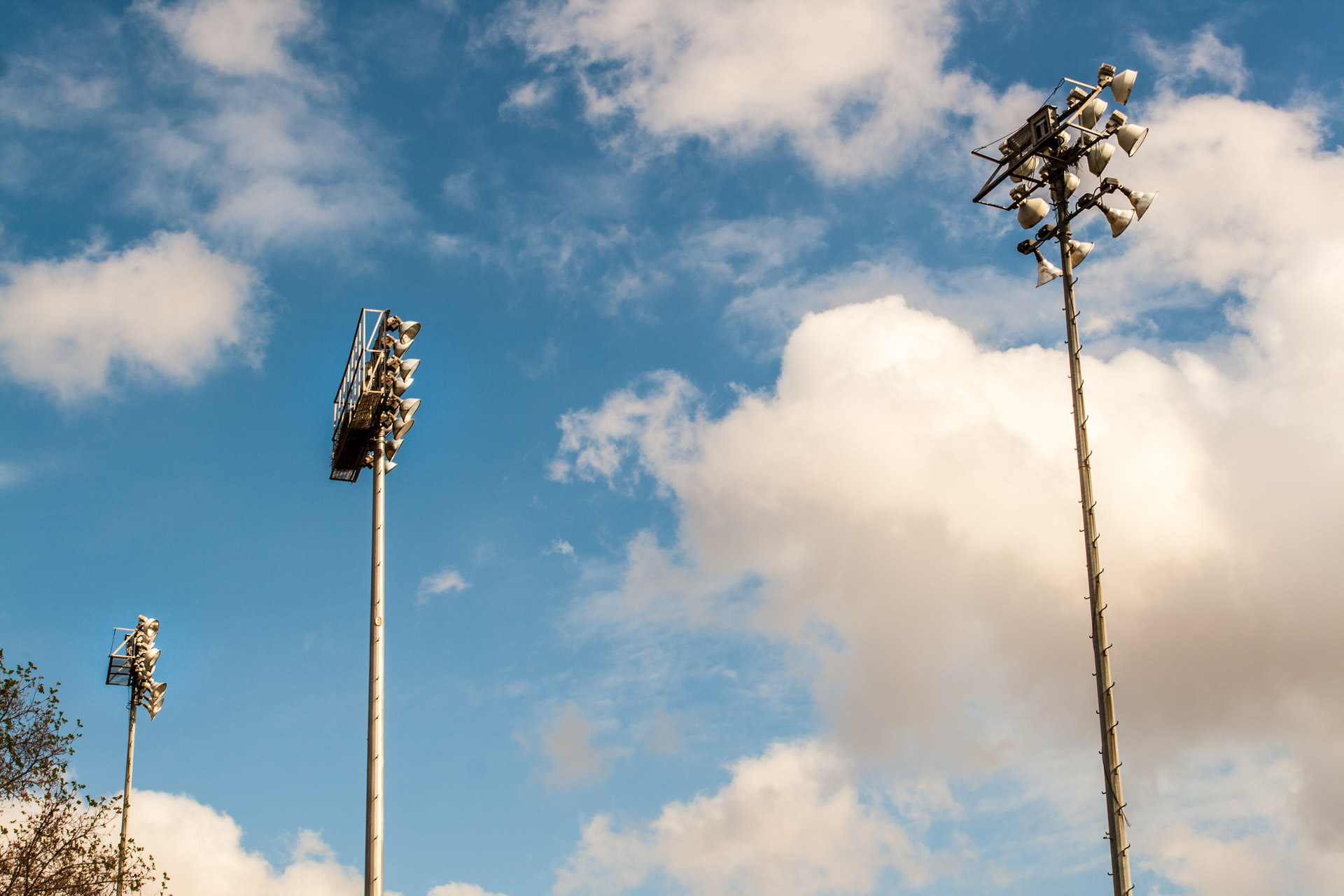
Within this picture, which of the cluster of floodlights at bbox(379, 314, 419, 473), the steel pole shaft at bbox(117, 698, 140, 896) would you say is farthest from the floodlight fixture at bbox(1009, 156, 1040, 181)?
the steel pole shaft at bbox(117, 698, 140, 896)

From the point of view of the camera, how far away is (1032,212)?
23.3 meters

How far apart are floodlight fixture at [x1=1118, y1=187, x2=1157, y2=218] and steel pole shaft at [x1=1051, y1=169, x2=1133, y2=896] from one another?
1.22 meters

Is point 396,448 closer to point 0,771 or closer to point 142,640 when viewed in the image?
point 0,771

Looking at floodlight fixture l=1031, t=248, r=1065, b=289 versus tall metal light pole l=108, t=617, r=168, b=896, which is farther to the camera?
tall metal light pole l=108, t=617, r=168, b=896

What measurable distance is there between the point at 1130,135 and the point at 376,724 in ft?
60.4

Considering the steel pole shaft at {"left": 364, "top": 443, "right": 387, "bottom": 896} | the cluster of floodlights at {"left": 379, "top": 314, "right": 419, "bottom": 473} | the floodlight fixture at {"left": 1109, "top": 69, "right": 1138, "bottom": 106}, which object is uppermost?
the floodlight fixture at {"left": 1109, "top": 69, "right": 1138, "bottom": 106}

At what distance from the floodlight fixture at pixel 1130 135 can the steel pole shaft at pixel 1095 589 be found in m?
1.32

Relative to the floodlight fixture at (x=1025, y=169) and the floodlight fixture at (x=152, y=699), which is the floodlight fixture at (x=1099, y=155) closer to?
the floodlight fixture at (x=1025, y=169)

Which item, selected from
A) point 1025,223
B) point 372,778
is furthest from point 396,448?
point 1025,223

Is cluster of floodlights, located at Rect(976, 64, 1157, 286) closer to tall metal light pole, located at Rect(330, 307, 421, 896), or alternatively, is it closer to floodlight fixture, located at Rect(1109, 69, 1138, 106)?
floodlight fixture, located at Rect(1109, 69, 1138, 106)

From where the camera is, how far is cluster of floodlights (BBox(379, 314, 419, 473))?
2542 cm

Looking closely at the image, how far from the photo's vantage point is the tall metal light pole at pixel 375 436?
21188mm

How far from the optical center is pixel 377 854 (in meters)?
20.8

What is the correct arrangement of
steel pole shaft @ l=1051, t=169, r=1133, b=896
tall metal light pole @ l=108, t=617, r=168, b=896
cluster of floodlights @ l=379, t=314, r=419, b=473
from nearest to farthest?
steel pole shaft @ l=1051, t=169, r=1133, b=896 → cluster of floodlights @ l=379, t=314, r=419, b=473 → tall metal light pole @ l=108, t=617, r=168, b=896
